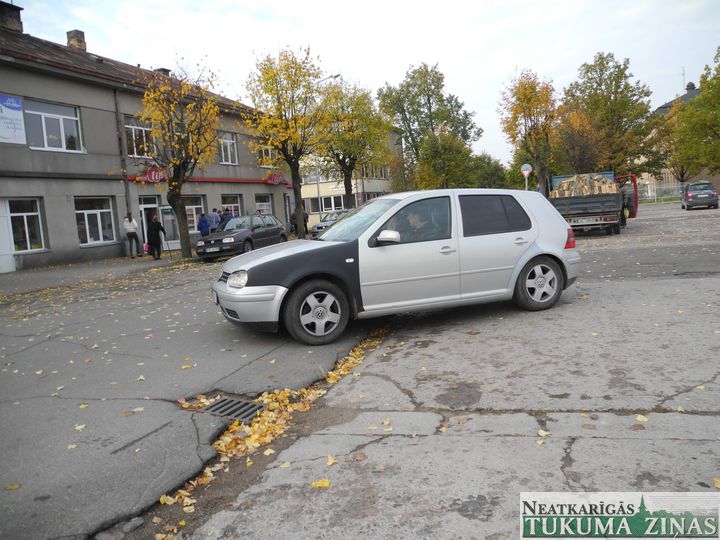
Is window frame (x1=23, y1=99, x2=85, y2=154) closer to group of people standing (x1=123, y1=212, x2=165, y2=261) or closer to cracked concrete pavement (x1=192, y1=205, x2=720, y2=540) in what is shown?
group of people standing (x1=123, y1=212, x2=165, y2=261)

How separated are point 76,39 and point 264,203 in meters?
13.6

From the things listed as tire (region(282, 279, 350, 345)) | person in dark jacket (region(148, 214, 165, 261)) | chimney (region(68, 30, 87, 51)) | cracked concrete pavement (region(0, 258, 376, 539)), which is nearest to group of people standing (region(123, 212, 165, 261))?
person in dark jacket (region(148, 214, 165, 261))

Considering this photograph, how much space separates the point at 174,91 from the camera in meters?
20.3

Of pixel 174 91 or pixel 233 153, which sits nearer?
pixel 174 91

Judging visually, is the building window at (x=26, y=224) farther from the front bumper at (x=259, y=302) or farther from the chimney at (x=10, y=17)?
the front bumper at (x=259, y=302)

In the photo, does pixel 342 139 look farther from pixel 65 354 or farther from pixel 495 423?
pixel 495 423

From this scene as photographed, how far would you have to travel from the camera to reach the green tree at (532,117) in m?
37.3

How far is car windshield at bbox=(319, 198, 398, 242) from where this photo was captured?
6.62m

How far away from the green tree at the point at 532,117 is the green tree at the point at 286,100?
17.5 metres

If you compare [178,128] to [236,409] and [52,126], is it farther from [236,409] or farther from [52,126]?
[236,409]

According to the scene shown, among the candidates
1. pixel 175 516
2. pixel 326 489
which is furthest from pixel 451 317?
pixel 175 516

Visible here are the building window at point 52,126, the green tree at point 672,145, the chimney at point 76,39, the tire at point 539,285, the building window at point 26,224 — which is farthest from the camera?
the green tree at point 672,145

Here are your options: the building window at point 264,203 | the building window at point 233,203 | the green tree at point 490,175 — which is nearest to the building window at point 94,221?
the building window at point 233,203

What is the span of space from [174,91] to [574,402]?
19.9 m
